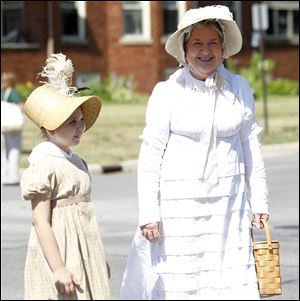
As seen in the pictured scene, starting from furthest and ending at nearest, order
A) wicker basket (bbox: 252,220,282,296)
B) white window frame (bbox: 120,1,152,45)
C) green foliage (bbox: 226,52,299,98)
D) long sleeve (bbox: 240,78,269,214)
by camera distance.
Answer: green foliage (bbox: 226,52,299,98), white window frame (bbox: 120,1,152,45), long sleeve (bbox: 240,78,269,214), wicker basket (bbox: 252,220,282,296)

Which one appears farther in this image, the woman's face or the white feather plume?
the woman's face

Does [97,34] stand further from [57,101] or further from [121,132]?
[57,101]

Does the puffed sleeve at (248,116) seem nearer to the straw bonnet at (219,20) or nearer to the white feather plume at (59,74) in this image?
the straw bonnet at (219,20)

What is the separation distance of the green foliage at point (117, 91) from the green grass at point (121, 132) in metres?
1.59

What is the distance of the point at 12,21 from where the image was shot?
45531 millimetres

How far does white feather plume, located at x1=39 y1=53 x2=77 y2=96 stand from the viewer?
6.82 metres

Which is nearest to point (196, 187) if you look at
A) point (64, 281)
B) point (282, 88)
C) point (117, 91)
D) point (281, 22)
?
point (64, 281)

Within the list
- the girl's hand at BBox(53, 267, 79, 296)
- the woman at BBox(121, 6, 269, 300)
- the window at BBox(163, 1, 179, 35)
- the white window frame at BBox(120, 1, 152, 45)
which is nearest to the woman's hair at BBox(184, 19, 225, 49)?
the woman at BBox(121, 6, 269, 300)

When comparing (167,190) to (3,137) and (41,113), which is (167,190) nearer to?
(41,113)

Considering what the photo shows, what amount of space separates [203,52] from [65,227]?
1.43 metres

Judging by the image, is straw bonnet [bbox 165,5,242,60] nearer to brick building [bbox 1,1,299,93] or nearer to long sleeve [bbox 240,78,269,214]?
long sleeve [bbox 240,78,269,214]

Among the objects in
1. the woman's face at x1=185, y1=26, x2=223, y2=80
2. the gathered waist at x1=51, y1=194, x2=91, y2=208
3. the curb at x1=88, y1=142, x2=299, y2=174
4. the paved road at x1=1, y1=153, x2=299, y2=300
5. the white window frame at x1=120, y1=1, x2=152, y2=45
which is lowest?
the paved road at x1=1, y1=153, x2=299, y2=300

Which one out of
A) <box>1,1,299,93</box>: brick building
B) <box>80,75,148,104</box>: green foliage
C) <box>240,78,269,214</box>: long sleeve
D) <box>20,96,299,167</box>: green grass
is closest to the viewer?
<box>240,78,269,214</box>: long sleeve

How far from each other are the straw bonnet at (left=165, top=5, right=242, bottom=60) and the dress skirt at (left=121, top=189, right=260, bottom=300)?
806 millimetres
